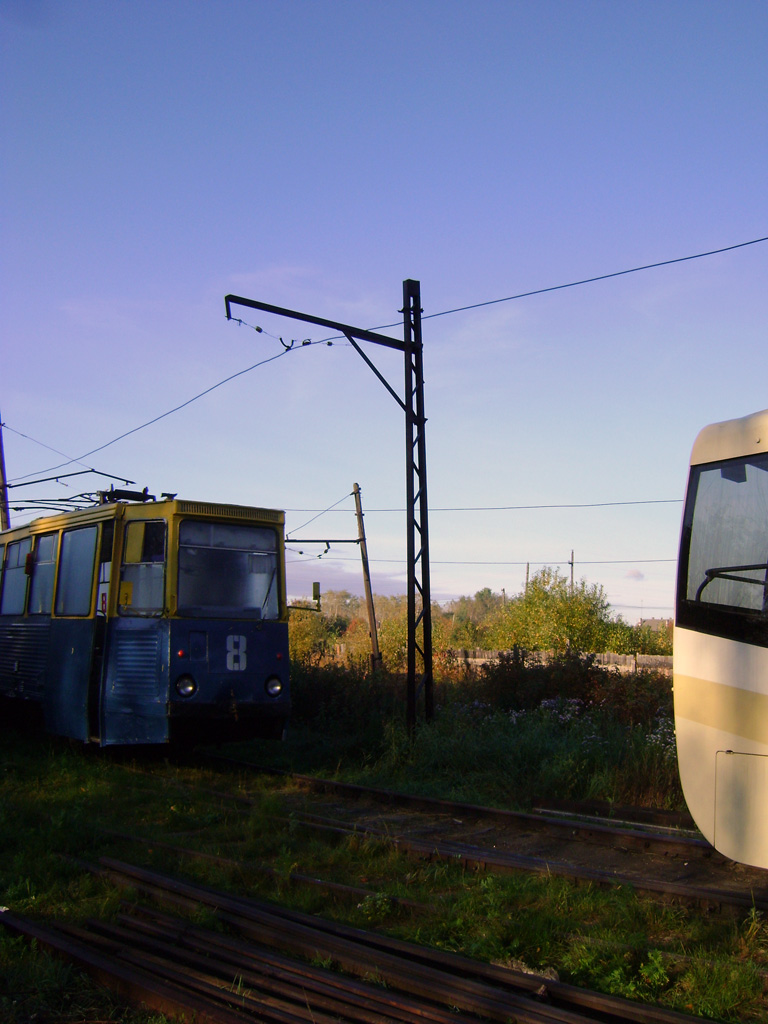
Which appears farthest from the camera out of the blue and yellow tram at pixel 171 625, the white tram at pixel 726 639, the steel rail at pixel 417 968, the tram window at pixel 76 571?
the tram window at pixel 76 571

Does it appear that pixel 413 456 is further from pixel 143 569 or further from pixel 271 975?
pixel 271 975

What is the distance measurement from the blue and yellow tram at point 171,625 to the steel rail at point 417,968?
200 inches

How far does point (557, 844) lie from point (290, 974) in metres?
3.95

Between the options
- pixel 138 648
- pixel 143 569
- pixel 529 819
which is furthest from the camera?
pixel 143 569

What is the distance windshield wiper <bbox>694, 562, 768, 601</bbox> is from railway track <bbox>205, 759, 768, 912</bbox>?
6.60 ft

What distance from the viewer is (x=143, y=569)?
11.4 meters

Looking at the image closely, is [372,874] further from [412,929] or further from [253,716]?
[253,716]

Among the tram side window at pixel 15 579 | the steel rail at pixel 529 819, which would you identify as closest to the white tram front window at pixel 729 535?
the steel rail at pixel 529 819

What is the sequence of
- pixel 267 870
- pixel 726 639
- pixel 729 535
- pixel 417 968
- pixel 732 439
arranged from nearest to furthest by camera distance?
1. pixel 417 968
2. pixel 726 639
3. pixel 729 535
4. pixel 732 439
5. pixel 267 870

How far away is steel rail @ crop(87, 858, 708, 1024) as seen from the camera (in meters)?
4.05

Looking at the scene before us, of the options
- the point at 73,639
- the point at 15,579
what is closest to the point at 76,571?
the point at 73,639

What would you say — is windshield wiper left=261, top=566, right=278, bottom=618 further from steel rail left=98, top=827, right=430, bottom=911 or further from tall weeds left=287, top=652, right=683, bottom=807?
steel rail left=98, top=827, right=430, bottom=911

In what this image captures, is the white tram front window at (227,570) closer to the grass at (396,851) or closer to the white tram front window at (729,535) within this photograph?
the grass at (396,851)

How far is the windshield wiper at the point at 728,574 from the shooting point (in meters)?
5.40
